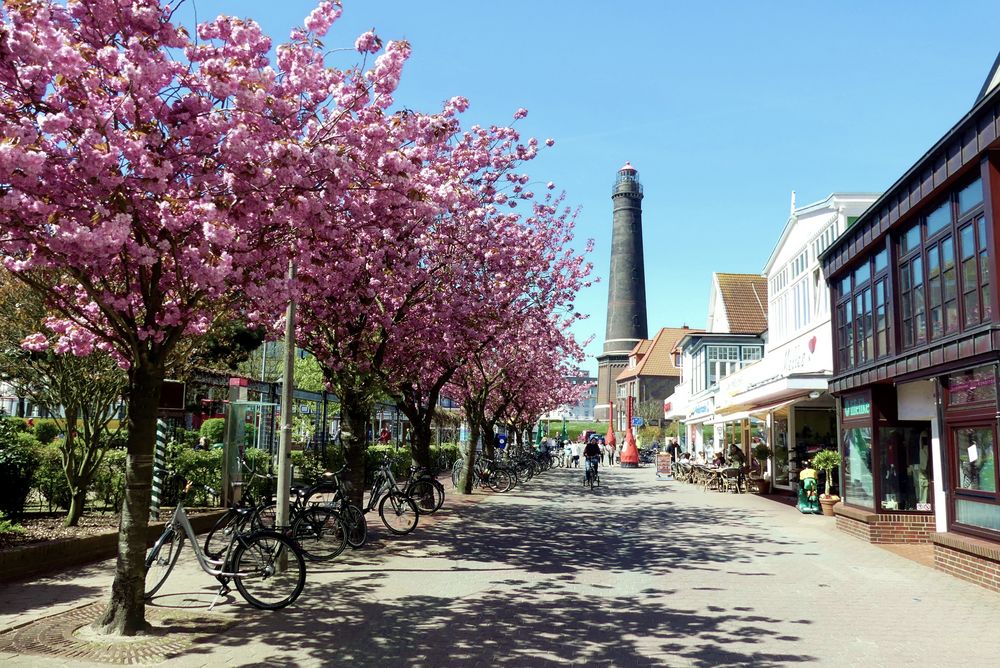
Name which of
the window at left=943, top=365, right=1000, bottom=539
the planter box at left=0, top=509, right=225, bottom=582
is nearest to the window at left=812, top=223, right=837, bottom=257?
the window at left=943, top=365, right=1000, bottom=539

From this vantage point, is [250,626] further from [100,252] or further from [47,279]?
[47,279]

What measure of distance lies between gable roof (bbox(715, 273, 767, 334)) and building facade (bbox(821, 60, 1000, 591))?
85.8ft

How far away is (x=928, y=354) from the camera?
1136 cm

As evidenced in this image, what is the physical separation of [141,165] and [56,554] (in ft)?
Answer: 18.8

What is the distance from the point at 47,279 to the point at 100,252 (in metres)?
2.69

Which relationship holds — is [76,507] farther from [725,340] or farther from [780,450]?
[725,340]

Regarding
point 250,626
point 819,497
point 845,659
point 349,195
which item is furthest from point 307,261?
point 819,497

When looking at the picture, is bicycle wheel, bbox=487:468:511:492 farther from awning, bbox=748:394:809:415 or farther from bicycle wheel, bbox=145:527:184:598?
bicycle wheel, bbox=145:527:184:598

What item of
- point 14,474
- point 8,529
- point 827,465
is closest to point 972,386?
point 827,465

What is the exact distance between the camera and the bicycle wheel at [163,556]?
301 inches

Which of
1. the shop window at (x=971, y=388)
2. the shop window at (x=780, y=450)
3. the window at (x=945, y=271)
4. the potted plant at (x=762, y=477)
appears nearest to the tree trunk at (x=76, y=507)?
the shop window at (x=971, y=388)

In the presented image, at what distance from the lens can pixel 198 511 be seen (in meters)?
13.4

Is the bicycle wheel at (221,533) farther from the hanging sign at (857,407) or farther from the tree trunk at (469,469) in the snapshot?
the tree trunk at (469,469)

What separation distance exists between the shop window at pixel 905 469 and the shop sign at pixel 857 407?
0.53 metres
